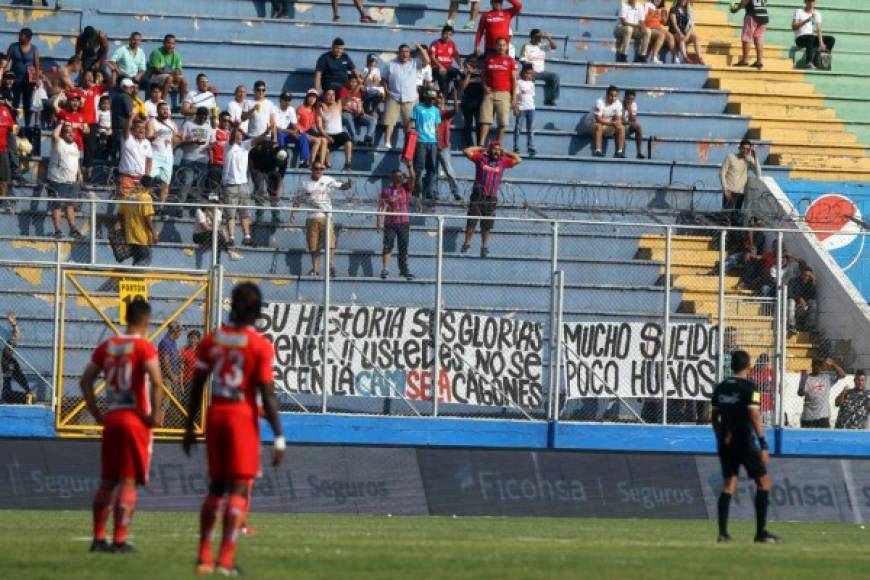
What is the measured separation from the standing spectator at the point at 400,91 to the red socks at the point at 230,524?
1999 centimetres

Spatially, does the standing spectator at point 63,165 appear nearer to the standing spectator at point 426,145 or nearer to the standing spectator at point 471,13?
the standing spectator at point 426,145

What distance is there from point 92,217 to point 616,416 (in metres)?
7.47

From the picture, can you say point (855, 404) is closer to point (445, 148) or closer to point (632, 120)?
point (445, 148)

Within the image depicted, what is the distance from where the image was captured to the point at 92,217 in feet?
80.4

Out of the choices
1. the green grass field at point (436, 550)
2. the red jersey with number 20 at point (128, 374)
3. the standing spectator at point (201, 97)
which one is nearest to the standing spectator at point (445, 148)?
the standing spectator at point (201, 97)

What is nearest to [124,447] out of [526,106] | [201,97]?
[201,97]

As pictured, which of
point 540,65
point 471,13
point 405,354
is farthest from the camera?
point 471,13

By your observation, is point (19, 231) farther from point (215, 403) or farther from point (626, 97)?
point (215, 403)

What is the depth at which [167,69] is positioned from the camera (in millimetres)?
31641

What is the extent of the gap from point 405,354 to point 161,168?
595 cm

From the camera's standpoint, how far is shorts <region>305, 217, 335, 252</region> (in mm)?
25078

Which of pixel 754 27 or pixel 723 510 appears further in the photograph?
pixel 754 27

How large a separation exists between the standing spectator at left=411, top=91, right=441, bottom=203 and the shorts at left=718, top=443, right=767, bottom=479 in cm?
1230

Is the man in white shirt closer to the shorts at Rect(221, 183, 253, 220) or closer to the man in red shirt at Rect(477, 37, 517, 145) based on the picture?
the man in red shirt at Rect(477, 37, 517, 145)
